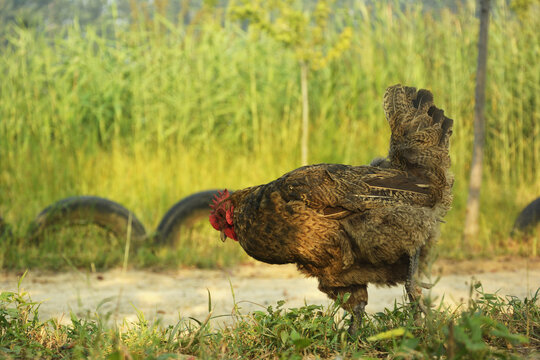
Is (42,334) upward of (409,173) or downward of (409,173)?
downward

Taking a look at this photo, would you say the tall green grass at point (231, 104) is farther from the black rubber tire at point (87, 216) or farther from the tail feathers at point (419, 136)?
the tail feathers at point (419, 136)

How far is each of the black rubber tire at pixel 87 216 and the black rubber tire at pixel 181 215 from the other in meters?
0.24

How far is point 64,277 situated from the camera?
5734 mm

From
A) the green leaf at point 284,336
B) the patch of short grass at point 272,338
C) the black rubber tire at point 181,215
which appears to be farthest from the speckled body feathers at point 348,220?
the black rubber tire at point 181,215

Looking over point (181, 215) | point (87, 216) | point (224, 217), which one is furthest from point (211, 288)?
point (87, 216)

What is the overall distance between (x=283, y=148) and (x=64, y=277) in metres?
4.13

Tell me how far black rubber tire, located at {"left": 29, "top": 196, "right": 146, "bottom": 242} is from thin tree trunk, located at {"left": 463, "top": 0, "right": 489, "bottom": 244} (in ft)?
13.1

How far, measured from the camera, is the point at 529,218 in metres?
6.82

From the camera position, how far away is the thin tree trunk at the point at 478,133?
6922 mm

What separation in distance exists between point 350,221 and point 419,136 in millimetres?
899

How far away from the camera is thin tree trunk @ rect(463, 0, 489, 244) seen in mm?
6922

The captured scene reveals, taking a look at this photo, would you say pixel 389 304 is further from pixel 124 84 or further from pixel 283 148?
pixel 124 84

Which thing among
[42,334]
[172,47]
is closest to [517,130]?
[172,47]

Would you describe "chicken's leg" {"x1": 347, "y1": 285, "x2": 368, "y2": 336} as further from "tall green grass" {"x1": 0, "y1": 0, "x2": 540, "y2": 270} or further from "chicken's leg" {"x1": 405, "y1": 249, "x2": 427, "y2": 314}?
"tall green grass" {"x1": 0, "y1": 0, "x2": 540, "y2": 270}
